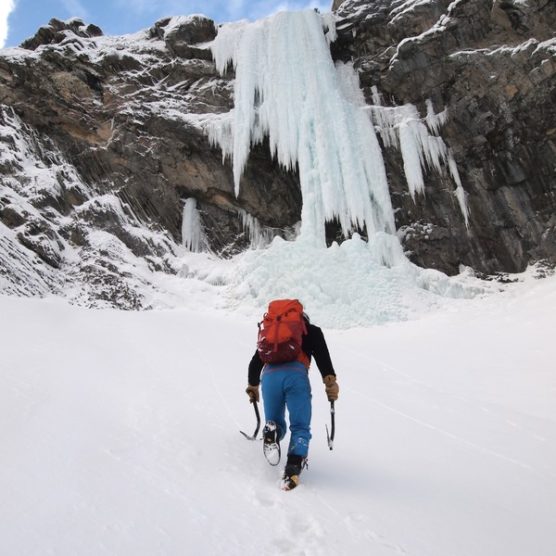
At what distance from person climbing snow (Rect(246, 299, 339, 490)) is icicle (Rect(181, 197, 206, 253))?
19353 millimetres

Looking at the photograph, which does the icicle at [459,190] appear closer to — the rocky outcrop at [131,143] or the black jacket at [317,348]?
the rocky outcrop at [131,143]

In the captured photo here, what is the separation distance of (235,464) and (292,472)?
0.48 m

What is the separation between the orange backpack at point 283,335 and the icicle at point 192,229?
1935cm

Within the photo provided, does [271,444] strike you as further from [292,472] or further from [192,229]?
[192,229]

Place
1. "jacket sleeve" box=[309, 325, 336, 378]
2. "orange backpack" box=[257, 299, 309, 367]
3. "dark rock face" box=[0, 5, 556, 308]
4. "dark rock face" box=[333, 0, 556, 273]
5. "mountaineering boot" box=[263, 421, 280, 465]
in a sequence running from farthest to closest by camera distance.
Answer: "dark rock face" box=[333, 0, 556, 273] < "dark rock face" box=[0, 5, 556, 308] < "jacket sleeve" box=[309, 325, 336, 378] < "orange backpack" box=[257, 299, 309, 367] < "mountaineering boot" box=[263, 421, 280, 465]

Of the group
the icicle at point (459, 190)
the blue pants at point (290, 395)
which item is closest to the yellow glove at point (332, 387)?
the blue pants at point (290, 395)

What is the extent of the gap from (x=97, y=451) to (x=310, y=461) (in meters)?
1.54

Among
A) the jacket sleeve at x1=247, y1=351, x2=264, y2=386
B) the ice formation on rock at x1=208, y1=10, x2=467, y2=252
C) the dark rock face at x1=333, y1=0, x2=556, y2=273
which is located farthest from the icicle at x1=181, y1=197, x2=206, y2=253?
the jacket sleeve at x1=247, y1=351, x2=264, y2=386

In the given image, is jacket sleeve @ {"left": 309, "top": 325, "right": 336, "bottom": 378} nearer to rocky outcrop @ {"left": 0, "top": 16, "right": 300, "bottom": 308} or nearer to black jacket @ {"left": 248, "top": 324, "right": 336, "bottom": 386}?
black jacket @ {"left": 248, "top": 324, "right": 336, "bottom": 386}

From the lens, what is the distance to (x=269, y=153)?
2277 cm

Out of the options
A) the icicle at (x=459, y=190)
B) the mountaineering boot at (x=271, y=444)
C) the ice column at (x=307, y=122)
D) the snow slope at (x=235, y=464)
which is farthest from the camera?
the icicle at (x=459, y=190)

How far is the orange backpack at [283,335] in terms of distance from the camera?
339 cm

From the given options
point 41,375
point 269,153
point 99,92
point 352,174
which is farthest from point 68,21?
point 41,375

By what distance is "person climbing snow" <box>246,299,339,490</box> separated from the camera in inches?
129
